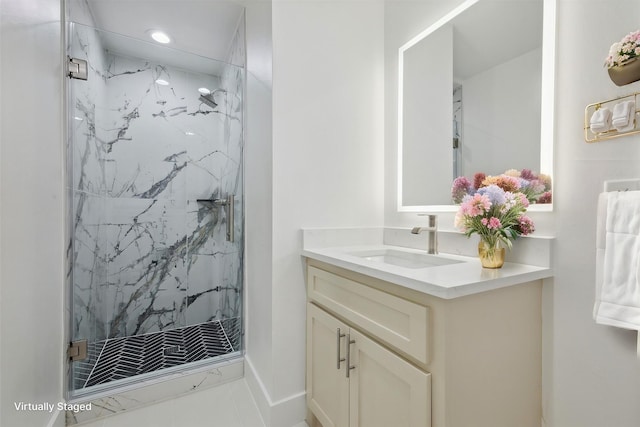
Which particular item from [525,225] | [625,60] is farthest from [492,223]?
[625,60]

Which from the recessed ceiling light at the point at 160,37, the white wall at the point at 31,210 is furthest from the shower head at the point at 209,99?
the white wall at the point at 31,210

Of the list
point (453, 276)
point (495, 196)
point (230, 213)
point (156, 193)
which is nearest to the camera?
point (453, 276)

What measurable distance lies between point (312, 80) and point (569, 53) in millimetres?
1047

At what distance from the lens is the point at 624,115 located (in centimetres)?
78

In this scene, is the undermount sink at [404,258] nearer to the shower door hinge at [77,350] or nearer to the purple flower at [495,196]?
the purple flower at [495,196]

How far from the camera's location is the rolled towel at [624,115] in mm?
782

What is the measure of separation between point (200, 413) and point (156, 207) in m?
1.43

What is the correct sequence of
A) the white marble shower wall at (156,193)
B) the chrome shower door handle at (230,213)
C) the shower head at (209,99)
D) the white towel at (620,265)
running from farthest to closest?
the shower head at (209,99) < the chrome shower door handle at (230,213) < the white marble shower wall at (156,193) < the white towel at (620,265)

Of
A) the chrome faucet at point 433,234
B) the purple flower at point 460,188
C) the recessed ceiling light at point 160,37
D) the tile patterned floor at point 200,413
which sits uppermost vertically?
the recessed ceiling light at point 160,37

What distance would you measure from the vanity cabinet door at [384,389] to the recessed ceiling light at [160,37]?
2375mm

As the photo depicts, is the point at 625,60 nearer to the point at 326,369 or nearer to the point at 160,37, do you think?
the point at 326,369

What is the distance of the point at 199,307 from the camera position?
2.24m

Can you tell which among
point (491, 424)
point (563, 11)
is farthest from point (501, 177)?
point (491, 424)

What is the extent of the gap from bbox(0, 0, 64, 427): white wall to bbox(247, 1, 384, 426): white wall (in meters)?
0.92
